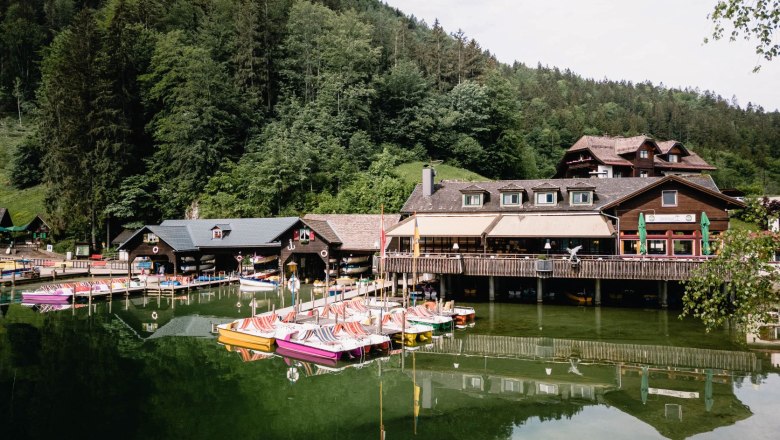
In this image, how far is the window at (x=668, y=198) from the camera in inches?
1390

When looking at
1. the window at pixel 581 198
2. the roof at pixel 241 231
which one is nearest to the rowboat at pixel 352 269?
the roof at pixel 241 231

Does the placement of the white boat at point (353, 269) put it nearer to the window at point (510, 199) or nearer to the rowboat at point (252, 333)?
the window at point (510, 199)

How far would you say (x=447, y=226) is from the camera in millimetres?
38000

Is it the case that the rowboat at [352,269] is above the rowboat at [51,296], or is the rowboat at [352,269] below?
above

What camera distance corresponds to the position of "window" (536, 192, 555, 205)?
3891 centimetres

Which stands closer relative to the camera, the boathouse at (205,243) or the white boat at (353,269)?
the white boat at (353,269)

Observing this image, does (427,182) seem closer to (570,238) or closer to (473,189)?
(473,189)

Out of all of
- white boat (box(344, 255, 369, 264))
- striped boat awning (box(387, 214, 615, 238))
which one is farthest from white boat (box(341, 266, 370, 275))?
striped boat awning (box(387, 214, 615, 238))

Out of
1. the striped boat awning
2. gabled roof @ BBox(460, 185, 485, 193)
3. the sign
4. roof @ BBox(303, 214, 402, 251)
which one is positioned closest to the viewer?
the striped boat awning

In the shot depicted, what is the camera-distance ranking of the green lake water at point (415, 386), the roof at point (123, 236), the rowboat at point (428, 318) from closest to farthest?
1. the green lake water at point (415, 386)
2. the rowboat at point (428, 318)
3. the roof at point (123, 236)

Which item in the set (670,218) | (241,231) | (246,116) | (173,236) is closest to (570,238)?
(670,218)

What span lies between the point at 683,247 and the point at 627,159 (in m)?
24.9

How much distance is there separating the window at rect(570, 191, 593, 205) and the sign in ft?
12.7

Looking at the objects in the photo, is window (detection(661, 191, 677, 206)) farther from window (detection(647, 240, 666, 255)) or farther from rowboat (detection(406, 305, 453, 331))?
rowboat (detection(406, 305, 453, 331))
